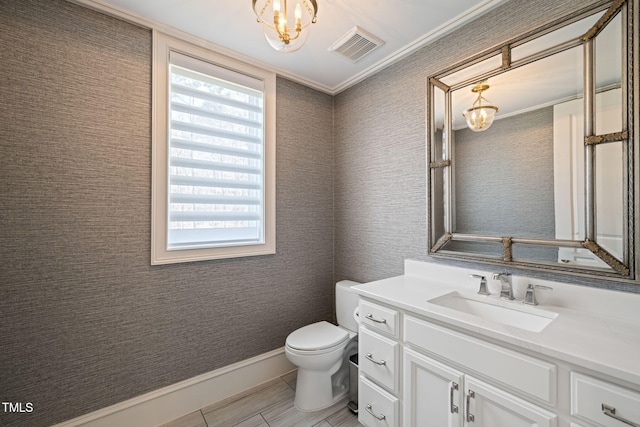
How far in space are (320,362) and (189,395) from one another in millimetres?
917

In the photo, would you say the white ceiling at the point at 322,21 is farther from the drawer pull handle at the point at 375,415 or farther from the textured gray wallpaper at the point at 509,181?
the drawer pull handle at the point at 375,415

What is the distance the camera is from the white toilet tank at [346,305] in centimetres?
212

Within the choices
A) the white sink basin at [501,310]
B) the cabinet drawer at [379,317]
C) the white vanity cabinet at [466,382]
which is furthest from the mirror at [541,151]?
the cabinet drawer at [379,317]

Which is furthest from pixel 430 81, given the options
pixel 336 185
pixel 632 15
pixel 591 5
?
A: pixel 336 185

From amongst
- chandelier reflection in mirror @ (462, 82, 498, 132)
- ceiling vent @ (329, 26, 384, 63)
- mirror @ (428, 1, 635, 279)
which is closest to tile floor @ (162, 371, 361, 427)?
mirror @ (428, 1, 635, 279)

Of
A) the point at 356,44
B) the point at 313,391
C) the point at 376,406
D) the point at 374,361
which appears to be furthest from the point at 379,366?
the point at 356,44

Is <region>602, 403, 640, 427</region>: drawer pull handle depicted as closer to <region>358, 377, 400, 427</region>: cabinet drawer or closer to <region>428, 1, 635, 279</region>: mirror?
<region>428, 1, 635, 279</region>: mirror

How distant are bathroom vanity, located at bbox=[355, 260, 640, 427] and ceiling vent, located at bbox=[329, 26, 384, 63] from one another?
161 cm

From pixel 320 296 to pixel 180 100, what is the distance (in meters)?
1.94

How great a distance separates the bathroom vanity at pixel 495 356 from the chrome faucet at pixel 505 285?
42 millimetres

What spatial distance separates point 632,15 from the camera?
43.8 inches

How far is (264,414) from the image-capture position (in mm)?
1780

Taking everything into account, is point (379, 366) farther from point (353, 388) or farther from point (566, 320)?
point (566, 320)

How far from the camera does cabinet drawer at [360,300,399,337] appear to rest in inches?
54.6
